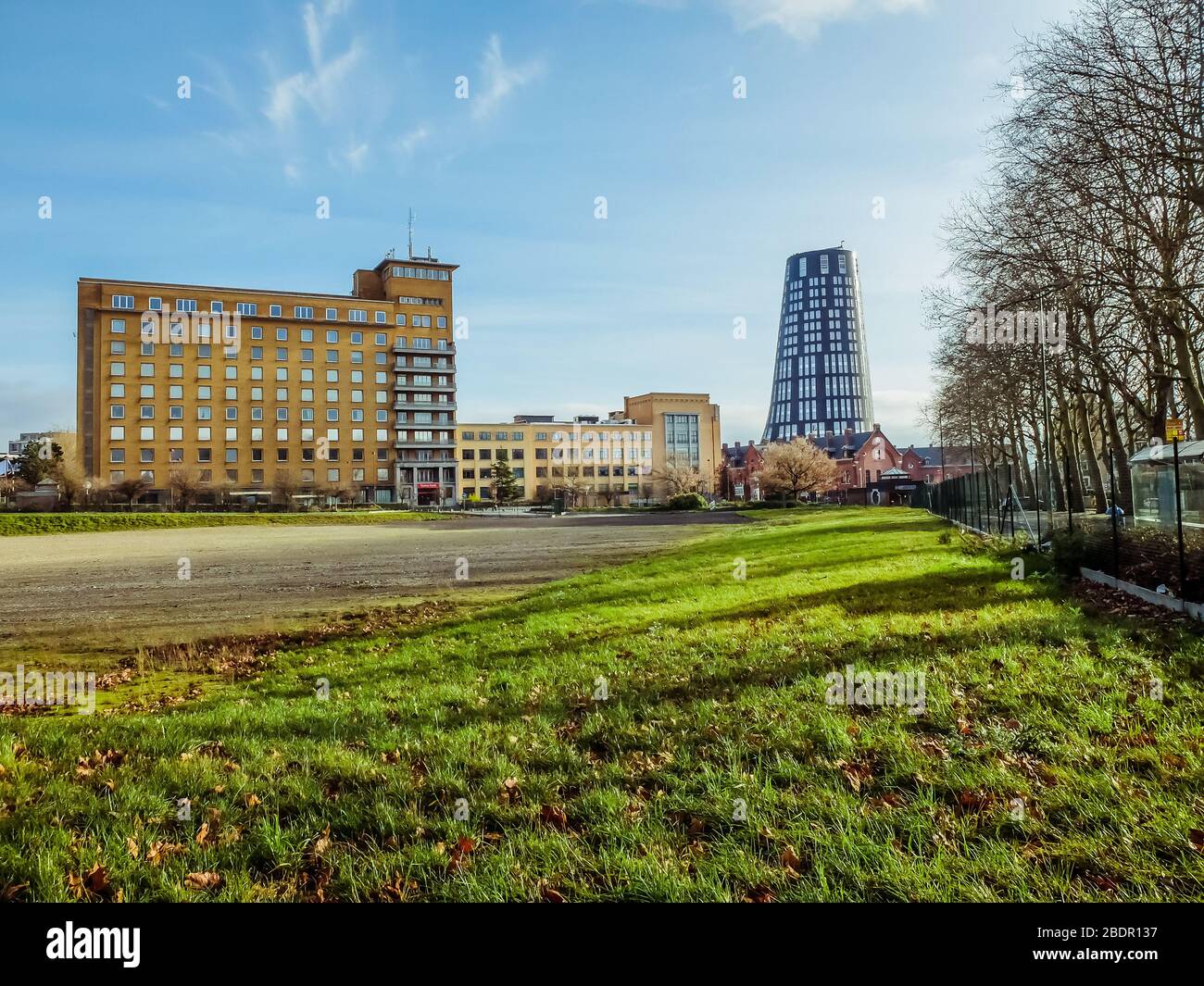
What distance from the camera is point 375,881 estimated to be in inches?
161

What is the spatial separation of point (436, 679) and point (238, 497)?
4173 inches

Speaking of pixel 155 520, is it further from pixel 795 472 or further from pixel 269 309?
pixel 795 472

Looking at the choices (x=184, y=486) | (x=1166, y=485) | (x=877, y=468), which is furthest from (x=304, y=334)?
(x=1166, y=485)

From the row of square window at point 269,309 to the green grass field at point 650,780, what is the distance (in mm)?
111936

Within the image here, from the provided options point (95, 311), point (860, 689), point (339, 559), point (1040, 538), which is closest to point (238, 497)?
point (95, 311)

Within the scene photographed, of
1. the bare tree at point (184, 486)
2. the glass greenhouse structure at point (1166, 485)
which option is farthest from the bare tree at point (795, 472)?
the glass greenhouse structure at point (1166, 485)

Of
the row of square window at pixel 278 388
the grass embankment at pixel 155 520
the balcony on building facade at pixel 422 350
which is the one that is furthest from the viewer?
the balcony on building facade at pixel 422 350

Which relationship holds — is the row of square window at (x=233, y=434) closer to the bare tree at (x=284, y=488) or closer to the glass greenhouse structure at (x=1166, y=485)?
the bare tree at (x=284, y=488)

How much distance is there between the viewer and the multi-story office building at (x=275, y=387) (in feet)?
344

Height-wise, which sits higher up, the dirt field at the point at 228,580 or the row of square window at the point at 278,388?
the row of square window at the point at 278,388

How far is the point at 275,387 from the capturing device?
4444 inches

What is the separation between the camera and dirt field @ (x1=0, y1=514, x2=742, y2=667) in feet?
46.3

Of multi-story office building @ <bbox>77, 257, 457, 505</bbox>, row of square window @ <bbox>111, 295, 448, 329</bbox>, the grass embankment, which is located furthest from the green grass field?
row of square window @ <bbox>111, 295, 448, 329</bbox>

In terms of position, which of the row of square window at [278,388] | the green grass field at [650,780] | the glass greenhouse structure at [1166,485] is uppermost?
the row of square window at [278,388]
